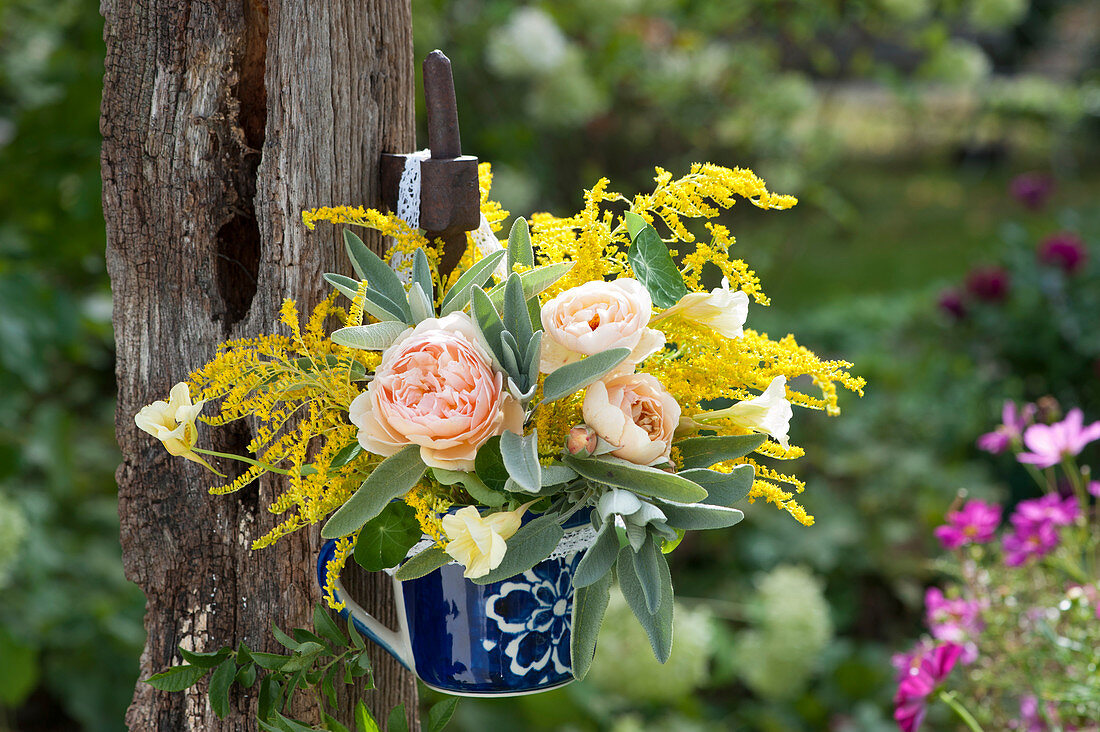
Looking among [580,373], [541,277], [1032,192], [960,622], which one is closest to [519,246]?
[541,277]

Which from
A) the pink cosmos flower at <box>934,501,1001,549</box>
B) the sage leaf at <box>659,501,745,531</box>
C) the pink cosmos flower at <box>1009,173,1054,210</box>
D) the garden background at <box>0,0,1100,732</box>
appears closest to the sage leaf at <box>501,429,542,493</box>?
the sage leaf at <box>659,501,745,531</box>

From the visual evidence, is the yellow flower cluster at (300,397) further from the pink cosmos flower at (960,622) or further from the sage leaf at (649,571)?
the pink cosmos flower at (960,622)

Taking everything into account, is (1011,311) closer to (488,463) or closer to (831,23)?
(831,23)

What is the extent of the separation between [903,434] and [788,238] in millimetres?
1472

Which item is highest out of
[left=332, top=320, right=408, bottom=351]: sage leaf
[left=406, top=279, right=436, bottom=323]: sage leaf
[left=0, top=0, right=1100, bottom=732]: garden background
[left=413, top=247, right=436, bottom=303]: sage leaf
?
[left=413, top=247, right=436, bottom=303]: sage leaf

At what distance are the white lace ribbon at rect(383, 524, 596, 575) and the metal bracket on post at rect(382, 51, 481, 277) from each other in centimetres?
27

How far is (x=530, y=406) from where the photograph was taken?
0.77 meters

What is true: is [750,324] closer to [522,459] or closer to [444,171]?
[444,171]

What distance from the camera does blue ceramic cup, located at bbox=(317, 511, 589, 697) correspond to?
2.73 ft

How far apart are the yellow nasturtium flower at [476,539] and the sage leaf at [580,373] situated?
0.10m

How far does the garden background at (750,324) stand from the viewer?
1.99 m

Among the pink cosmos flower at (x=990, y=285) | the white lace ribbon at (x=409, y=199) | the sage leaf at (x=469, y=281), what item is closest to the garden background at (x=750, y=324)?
the pink cosmos flower at (x=990, y=285)

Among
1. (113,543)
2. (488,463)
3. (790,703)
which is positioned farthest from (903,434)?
(488,463)

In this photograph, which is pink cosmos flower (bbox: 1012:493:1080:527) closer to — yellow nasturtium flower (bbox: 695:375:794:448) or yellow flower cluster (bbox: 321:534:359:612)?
yellow nasturtium flower (bbox: 695:375:794:448)
